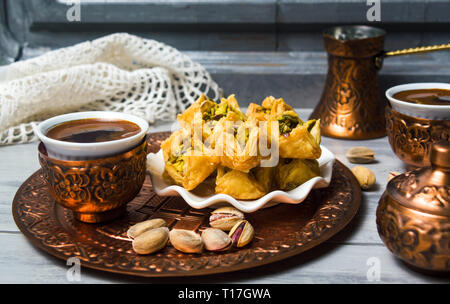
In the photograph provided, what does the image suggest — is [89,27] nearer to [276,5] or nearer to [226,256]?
[276,5]

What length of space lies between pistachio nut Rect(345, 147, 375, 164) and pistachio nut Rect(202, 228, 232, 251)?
0.38 meters

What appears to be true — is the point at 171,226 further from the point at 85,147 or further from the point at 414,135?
the point at 414,135

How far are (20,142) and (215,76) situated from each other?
1.51 ft

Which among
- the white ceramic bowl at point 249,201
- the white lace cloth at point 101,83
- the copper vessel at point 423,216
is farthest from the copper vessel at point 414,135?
the white lace cloth at point 101,83

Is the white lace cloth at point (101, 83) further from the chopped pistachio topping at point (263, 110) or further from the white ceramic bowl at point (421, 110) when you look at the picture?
the white ceramic bowl at point (421, 110)

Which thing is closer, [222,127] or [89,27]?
[222,127]

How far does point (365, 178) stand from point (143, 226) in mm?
354

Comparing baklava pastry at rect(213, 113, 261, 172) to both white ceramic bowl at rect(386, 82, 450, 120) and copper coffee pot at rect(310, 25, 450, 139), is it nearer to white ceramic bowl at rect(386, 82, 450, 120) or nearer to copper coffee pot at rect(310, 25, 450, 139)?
white ceramic bowl at rect(386, 82, 450, 120)

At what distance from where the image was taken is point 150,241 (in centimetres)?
59

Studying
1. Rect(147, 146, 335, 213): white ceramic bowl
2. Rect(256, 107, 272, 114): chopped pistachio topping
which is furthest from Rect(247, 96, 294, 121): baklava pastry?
Rect(147, 146, 335, 213): white ceramic bowl

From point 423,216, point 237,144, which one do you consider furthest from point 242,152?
point 423,216

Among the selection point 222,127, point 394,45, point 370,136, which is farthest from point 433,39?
point 222,127

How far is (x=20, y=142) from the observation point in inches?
39.4

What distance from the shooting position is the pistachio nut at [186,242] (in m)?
0.59
